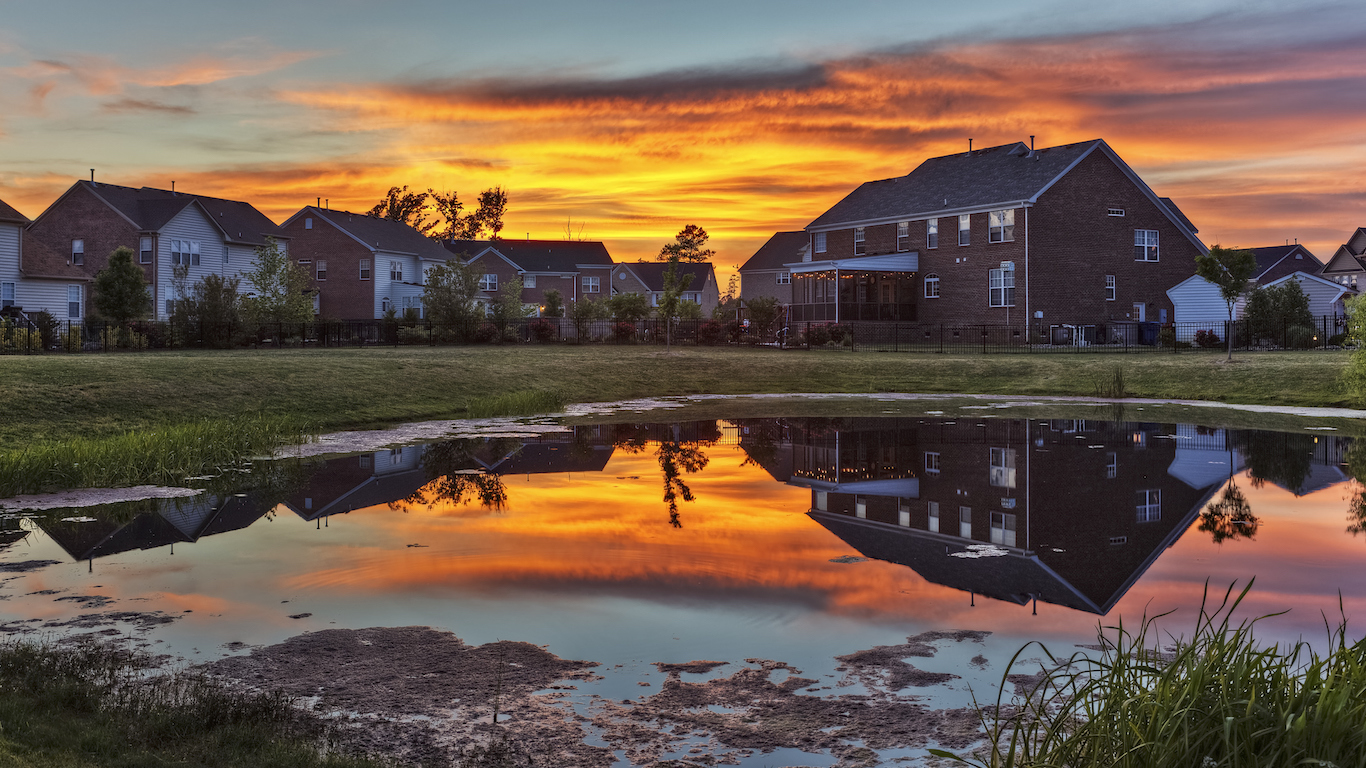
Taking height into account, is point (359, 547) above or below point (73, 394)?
below

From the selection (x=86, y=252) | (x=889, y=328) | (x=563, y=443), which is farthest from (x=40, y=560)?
(x=86, y=252)

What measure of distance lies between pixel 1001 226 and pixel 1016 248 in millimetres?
1684

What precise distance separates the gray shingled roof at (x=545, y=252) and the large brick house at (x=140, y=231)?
3127cm

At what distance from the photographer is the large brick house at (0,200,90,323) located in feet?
149

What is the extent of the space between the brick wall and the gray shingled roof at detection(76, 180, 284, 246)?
259 centimetres

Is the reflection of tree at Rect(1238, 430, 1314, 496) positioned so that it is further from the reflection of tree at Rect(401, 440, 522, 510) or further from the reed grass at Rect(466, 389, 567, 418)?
the reed grass at Rect(466, 389, 567, 418)

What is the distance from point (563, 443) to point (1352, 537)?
12118mm

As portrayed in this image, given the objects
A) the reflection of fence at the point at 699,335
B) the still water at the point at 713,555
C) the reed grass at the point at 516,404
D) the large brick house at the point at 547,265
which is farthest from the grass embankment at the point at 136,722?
the large brick house at the point at 547,265

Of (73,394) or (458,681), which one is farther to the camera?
(73,394)

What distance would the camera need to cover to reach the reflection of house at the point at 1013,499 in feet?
29.6

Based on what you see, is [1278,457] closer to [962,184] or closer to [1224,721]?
[1224,721]

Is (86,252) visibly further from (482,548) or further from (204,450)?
(482,548)

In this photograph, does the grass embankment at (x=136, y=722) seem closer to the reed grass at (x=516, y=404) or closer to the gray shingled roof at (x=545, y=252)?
the reed grass at (x=516, y=404)

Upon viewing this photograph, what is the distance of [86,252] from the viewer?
57312 millimetres
